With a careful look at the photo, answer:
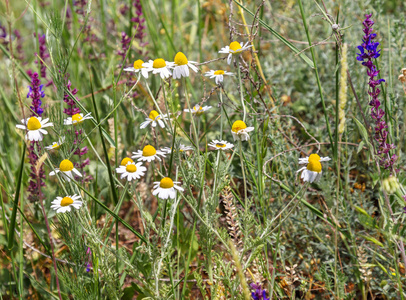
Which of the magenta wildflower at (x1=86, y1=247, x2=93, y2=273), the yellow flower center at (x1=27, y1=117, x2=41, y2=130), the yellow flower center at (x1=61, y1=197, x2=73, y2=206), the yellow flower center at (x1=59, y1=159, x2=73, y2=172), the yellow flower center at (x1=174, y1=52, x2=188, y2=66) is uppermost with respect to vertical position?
the yellow flower center at (x1=174, y1=52, x2=188, y2=66)

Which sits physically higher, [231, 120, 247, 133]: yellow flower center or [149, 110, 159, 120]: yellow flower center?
[231, 120, 247, 133]: yellow flower center

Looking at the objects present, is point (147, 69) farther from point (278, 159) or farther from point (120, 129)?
point (120, 129)

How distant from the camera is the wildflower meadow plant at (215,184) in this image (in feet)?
3.75

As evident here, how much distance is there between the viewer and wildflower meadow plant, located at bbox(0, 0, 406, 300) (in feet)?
3.75

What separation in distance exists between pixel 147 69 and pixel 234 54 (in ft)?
0.83

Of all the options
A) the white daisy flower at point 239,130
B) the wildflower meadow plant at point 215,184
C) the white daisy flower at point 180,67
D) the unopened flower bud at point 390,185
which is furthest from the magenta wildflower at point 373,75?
the white daisy flower at point 180,67

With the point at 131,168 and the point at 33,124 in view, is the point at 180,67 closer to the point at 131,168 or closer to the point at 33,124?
the point at 131,168

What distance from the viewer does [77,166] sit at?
1.54 meters

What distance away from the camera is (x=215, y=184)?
112 cm

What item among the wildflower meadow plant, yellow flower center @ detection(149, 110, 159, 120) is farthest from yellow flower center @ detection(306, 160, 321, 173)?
yellow flower center @ detection(149, 110, 159, 120)

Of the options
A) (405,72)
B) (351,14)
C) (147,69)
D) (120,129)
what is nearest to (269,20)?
(351,14)

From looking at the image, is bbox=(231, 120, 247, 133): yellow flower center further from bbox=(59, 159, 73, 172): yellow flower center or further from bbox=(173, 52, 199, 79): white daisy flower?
bbox=(59, 159, 73, 172): yellow flower center

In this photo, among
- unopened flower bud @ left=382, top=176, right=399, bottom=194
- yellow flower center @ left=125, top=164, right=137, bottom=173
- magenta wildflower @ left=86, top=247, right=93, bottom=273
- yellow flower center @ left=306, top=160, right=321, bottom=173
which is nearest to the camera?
unopened flower bud @ left=382, top=176, right=399, bottom=194

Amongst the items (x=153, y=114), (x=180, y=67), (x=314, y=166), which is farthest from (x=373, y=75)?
(x=153, y=114)
